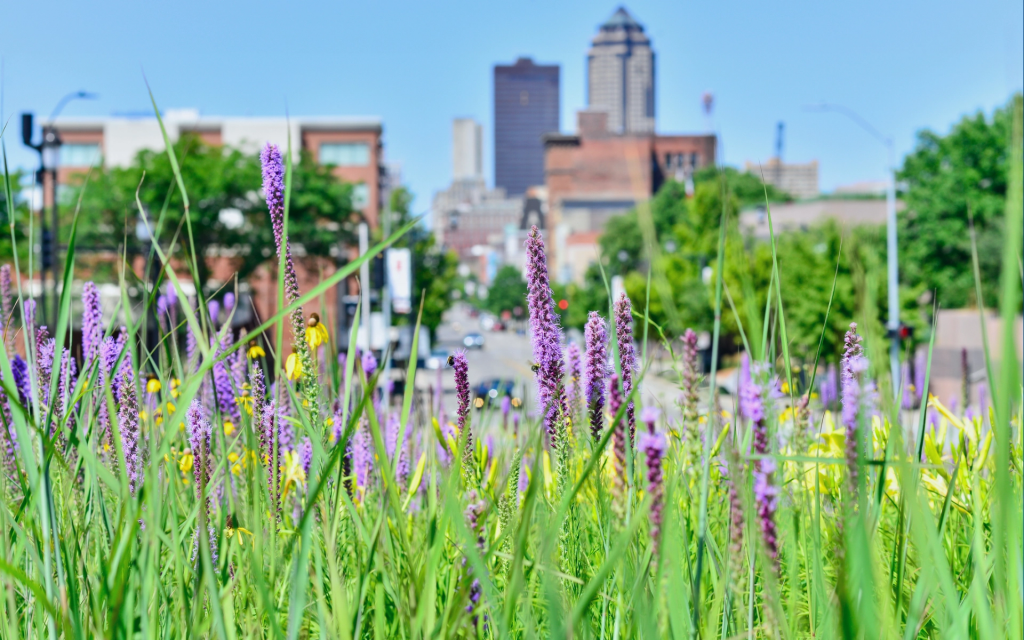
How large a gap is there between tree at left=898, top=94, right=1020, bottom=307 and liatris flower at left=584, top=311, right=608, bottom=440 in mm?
40596

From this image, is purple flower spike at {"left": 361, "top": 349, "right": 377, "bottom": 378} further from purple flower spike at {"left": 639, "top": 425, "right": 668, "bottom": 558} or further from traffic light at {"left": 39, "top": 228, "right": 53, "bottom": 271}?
traffic light at {"left": 39, "top": 228, "right": 53, "bottom": 271}

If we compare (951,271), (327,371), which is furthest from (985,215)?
(327,371)

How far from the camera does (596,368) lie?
52.6 inches

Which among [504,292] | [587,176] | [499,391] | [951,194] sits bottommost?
[504,292]

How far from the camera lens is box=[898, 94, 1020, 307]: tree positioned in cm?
3994

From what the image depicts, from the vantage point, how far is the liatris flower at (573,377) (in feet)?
5.07

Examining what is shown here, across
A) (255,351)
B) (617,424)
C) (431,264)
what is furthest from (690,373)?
(431,264)

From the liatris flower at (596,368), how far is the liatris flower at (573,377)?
34 millimetres

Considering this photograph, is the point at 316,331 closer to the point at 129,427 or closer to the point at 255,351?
the point at 255,351

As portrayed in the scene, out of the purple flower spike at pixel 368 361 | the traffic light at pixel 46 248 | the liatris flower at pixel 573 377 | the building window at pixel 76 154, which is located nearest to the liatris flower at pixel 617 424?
the liatris flower at pixel 573 377

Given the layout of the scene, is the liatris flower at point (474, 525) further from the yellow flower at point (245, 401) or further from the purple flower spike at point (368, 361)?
the purple flower spike at point (368, 361)

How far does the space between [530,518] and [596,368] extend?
22 centimetres

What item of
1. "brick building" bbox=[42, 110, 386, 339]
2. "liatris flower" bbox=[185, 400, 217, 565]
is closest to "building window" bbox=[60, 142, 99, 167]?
"brick building" bbox=[42, 110, 386, 339]

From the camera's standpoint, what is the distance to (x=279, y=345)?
1442 mm
